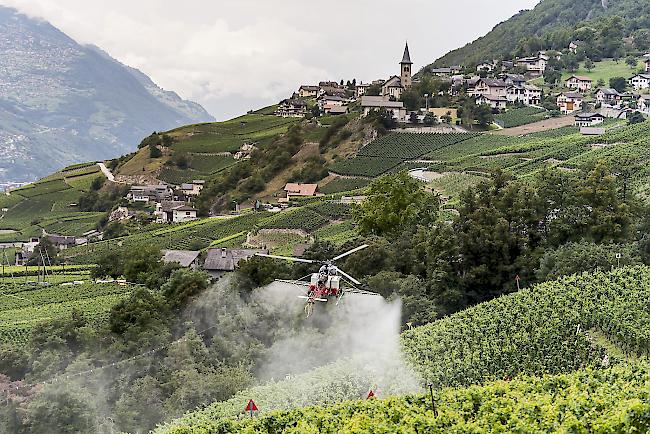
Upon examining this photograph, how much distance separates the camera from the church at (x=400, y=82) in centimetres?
10010

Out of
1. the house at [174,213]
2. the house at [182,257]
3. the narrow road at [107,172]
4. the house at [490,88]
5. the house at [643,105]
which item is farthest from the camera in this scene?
the narrow road at [107,172]

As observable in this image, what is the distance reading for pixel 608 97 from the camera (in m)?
88.4

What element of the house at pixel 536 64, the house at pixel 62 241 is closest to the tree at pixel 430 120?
the house at pixel 536 64

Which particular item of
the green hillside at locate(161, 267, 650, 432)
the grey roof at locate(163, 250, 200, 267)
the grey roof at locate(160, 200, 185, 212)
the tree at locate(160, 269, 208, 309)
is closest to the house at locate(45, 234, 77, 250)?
the grey roof at locate(160, 200, 185, 212)

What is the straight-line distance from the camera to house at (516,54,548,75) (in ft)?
358

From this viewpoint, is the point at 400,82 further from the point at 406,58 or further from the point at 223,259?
the point at 223,259

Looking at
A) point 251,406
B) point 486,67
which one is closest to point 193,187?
point 486,67

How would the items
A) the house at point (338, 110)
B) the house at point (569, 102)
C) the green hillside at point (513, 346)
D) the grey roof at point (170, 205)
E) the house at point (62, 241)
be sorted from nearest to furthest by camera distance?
the green hillside at point (513, 346) < the house at point (62, 241) < the grey roof at point (170, 205) < the house at point (569, 102) < the house at point (338, 110)

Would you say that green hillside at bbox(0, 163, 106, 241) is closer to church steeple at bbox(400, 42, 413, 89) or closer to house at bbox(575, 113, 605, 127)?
church steeple at bbox(400, 42, 413, 89)

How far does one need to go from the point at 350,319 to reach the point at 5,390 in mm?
13314

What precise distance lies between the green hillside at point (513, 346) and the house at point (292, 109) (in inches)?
3943

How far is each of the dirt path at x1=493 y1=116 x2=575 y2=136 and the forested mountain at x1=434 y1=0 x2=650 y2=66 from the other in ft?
122

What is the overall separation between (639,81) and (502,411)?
304ft

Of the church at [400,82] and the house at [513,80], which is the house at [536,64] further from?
the church at [400,82]
